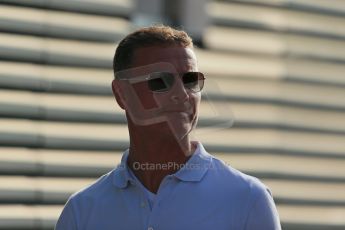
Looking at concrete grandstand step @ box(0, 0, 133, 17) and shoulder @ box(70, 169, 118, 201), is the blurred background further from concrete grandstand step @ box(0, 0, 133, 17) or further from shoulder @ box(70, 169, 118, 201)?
shoulder @ box(70, 169, 118, 201)

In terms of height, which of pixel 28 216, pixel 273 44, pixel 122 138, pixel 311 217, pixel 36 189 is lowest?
pixel 311 217

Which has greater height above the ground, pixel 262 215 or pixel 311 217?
pixel 262 215

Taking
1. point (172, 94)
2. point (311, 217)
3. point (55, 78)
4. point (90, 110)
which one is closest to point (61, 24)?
point (55, 78)

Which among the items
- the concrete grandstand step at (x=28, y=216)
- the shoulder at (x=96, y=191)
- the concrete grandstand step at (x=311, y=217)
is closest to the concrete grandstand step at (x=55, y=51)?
the concrete grandstand step at (x=28, y=216)

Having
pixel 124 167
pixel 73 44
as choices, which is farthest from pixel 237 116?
pixel 124 167

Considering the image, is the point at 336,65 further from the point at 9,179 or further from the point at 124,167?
the point at 124,167

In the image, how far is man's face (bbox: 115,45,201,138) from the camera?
3053 millimetres

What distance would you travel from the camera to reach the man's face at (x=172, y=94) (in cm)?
305

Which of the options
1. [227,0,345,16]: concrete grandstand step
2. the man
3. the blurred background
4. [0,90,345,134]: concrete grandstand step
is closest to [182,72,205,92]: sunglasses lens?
the man

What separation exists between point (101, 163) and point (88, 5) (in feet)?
2.99

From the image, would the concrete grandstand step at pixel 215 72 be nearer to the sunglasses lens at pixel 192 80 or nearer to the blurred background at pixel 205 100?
the blurred background at pixel 205 100

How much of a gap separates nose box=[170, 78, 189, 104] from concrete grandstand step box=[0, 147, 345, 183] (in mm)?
2691

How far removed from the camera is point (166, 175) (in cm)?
310

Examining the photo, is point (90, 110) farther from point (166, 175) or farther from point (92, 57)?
point (166, 175)
